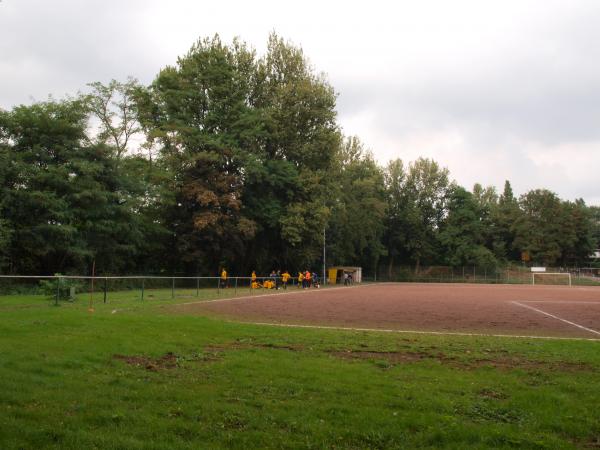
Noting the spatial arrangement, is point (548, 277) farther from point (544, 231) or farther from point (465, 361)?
point (465, 361)

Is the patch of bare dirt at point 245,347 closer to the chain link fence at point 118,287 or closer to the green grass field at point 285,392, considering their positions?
the green grass field at point 285,392

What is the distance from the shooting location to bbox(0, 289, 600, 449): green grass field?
5.09 meters

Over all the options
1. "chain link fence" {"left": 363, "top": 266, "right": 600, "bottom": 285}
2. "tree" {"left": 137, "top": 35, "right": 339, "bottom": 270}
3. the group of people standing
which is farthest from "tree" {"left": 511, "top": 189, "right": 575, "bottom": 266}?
the group of people standing

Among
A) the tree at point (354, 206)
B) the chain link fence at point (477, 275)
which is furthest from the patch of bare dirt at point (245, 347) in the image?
the chain link fence at point (477, 275)

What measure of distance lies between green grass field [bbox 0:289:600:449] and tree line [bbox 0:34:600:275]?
22923mm

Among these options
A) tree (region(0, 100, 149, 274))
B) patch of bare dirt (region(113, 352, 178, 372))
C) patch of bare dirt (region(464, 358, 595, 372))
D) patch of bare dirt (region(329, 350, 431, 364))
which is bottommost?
patch of bare dirt (region(329, 350, 431, 364))

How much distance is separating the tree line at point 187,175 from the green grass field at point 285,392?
22923 millimetres

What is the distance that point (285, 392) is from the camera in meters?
6.75

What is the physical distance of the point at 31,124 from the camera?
111ft

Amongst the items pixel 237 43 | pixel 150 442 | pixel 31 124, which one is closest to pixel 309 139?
pixel 237 43

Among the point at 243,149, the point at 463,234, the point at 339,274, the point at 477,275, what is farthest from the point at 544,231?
the point at 243,149

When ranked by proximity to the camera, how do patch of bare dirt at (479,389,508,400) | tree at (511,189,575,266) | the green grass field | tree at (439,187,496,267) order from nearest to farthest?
1. the green grass field
2. patch of bare dirt at (479,389,508,400)
3. tree at (439,187,496,267)
4. tree at (511,189,575,266)

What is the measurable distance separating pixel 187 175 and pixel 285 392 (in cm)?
4036

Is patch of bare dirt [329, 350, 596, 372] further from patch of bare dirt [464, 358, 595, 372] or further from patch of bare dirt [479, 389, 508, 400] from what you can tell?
patch of bare dirt [479, 389, 508, 400]
